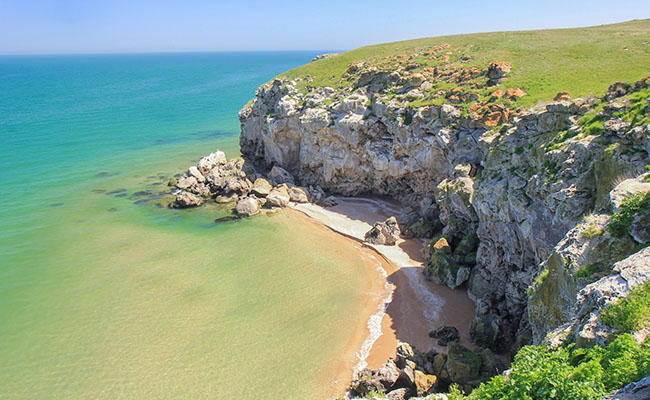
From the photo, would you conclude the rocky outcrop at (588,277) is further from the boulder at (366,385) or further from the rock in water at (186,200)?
the rock in water at (186,200)

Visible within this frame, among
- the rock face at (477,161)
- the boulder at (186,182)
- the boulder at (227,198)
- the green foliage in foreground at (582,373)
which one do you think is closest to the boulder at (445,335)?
the rock face at (477,161)

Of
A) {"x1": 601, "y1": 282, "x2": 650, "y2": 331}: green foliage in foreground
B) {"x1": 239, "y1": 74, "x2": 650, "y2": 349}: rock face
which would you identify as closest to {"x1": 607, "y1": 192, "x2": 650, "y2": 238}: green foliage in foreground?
{"x1": 239, "y1": 74, "x2": 650, "y2": 349}: rock face

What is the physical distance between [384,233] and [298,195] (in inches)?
522

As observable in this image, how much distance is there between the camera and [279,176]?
48688 millimetres

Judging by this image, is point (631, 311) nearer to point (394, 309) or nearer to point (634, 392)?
point (634, 392)

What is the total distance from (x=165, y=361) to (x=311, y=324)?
8.81 m

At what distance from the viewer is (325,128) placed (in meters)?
44.7

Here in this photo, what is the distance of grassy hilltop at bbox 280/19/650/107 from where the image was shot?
35875mm

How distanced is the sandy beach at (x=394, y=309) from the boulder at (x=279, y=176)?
12593mm

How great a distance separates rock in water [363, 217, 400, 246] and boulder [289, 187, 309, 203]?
11.2m

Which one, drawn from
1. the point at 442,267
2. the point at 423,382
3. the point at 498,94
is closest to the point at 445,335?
the point at 423,382

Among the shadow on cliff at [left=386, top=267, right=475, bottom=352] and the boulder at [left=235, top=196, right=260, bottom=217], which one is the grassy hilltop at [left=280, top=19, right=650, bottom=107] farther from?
the boulder at [left=235, top=196, right=260, bottom=217]

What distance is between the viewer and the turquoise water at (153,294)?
Result: 893 inches

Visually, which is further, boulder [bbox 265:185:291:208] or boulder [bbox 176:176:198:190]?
boulder [bbox 176:176:198:190]
